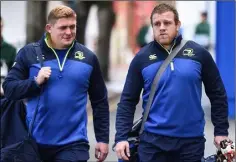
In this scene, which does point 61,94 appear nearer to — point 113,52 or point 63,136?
point 63,136

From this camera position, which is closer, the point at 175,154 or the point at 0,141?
the point at 175,154

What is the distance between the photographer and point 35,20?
14.2 metres

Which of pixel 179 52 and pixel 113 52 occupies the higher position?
pixel 179 52

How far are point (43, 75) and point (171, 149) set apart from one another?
1017 mm

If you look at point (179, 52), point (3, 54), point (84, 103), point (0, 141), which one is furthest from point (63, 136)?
point (3, 54)

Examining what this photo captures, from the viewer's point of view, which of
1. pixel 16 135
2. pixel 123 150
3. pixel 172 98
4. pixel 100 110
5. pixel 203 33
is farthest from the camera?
pixel 203 33

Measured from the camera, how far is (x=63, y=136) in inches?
182

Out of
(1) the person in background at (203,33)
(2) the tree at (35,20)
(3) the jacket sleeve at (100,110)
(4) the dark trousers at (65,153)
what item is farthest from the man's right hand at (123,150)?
(1) the person in background at (203,33)

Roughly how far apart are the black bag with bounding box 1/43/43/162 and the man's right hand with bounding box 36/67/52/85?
0.44 ft

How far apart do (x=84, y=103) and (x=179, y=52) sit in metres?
0.79

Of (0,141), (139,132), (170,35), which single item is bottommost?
(0,141)

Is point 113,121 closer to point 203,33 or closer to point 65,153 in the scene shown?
point 65,153

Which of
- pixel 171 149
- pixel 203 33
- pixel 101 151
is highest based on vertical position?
pixel 171 149

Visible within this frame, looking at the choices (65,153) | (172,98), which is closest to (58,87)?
(65,153)
